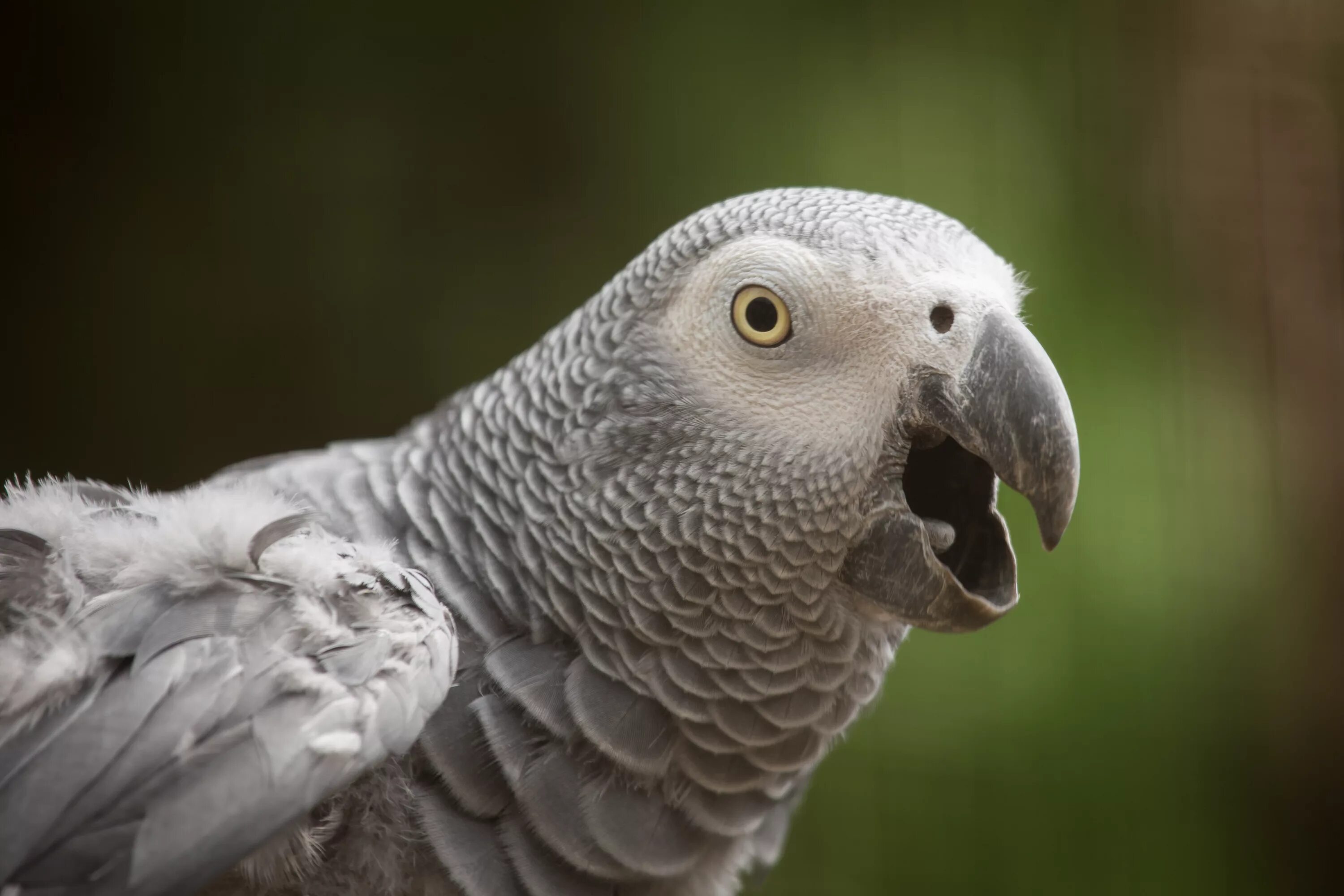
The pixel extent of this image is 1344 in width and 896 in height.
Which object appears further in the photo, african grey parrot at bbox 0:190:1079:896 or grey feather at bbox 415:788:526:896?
grey feather at bbox 415:788:526:896

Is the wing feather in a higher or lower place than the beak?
lower

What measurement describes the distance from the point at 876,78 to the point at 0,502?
168cm

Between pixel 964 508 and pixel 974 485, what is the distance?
0.03 m

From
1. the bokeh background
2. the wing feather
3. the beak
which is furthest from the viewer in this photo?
the bokeh background

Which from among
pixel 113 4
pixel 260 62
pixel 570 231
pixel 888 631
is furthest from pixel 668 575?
pixel 113 4

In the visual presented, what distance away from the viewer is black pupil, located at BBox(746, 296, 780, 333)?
95 cm

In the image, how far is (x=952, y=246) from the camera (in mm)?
952

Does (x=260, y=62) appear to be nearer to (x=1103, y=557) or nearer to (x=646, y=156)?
(x=646, y=156)

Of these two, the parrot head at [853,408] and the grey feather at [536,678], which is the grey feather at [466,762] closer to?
the grey feather at [536,678]

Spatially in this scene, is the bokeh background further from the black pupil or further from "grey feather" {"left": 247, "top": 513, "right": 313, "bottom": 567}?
"grey feather" {"left": 247, "top": 513, "right": 313, "bottom": 567}

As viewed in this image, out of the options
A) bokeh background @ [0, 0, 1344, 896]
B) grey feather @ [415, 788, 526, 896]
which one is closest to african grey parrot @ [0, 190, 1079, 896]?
grey feather @ [415, 788, 526, 896]

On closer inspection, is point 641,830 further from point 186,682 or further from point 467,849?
point 186,682

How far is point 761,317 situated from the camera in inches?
37.7

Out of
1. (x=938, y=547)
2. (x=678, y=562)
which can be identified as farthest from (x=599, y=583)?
(x=938, y=547)
